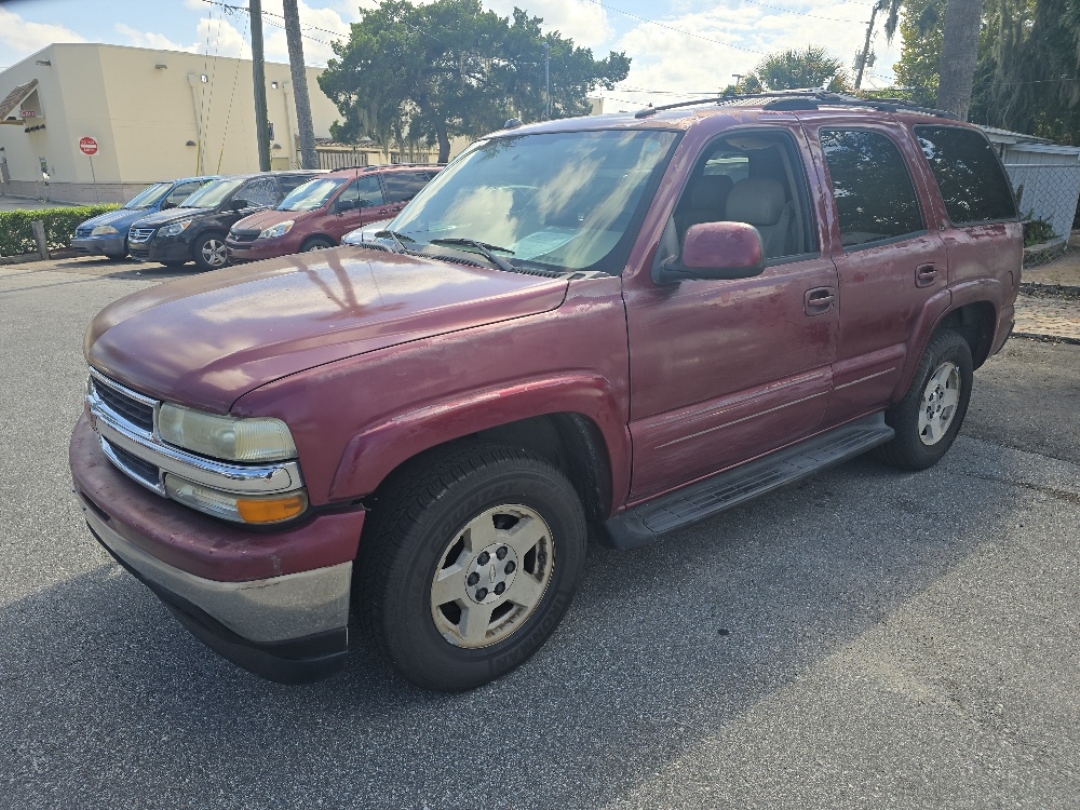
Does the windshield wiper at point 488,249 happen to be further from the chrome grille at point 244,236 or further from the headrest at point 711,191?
the chrome grille at point 244,236

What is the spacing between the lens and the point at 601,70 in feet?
145

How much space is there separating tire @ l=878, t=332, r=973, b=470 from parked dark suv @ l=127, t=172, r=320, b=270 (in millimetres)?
11992

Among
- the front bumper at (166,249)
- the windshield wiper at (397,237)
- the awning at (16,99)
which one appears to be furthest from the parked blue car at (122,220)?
the awning at (16,99)

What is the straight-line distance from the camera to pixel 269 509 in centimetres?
219

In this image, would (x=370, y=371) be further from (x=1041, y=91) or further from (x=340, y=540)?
(x=1041, y=91)

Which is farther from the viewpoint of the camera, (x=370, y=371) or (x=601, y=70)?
(x=601, y=70)

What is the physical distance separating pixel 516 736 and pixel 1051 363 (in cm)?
629

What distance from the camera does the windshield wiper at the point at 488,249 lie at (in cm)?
298

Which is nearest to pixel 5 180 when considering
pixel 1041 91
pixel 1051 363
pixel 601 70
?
pixel 601 70

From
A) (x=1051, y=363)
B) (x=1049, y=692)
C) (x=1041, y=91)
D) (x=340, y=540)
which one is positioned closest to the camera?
(x=340, y=540)

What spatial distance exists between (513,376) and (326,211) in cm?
1035

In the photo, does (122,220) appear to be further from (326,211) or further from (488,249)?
(488,249)

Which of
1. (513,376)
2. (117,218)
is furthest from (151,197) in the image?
(513,376)

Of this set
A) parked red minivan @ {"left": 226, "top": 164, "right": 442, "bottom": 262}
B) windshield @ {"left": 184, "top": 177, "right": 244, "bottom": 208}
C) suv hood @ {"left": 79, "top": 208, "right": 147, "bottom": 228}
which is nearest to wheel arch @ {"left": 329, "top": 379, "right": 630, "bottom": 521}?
parked red minivan @ {"left": 226, "top": 164, "right": 442, "bottom": 262}
